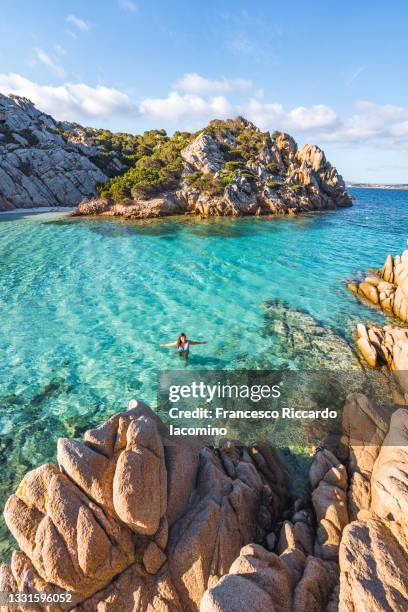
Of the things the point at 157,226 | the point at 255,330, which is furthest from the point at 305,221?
the point at 255,330

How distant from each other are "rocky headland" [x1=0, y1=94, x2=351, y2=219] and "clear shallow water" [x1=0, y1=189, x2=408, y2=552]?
53.0ft

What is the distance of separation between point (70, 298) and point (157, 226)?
89.2ft

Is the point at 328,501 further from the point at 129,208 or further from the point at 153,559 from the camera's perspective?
the point at 129,208

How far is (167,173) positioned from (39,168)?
24.9 meters

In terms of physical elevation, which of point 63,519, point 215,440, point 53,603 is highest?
point 63,519

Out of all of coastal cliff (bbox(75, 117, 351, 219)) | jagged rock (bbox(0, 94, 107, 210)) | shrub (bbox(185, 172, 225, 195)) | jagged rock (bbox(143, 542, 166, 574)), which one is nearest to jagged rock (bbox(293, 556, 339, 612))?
jagged rock (bbox(143, 542, 166, 574))

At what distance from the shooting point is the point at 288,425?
37.4ft

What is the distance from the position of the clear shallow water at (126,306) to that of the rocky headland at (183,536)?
3153 mm

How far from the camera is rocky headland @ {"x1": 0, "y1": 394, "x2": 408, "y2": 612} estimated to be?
17.2 feet

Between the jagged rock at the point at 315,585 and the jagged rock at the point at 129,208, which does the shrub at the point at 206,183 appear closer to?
the jagged rock at the point at 129,208

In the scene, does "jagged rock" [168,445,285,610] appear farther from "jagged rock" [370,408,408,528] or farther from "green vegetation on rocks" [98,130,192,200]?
"green vegetation on rocks" [98,130,192,200]

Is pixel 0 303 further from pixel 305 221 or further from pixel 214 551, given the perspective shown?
pixel 305 221

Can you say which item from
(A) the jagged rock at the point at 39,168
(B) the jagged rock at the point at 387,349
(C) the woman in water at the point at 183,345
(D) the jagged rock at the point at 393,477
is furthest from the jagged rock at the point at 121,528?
(A) the jagged rock at the point at 39,168

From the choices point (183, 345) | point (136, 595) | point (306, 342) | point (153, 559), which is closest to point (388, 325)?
point (306, 342)
